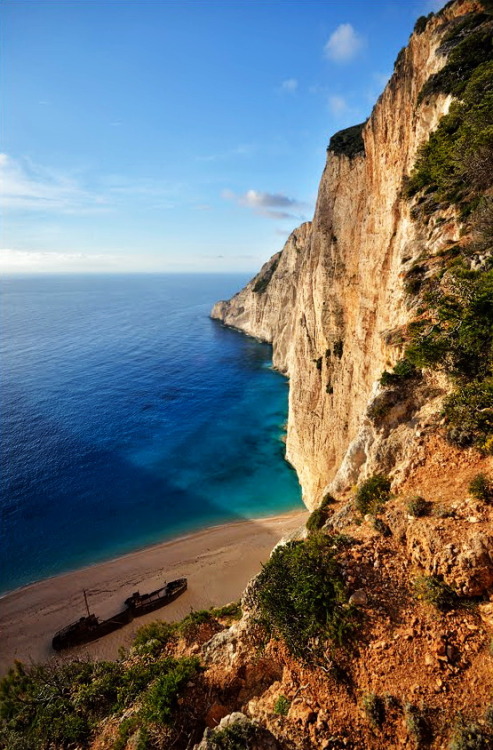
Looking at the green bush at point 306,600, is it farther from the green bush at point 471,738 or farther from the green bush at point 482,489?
the green bush at point 482,489

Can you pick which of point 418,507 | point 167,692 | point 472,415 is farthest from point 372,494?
point 167,692

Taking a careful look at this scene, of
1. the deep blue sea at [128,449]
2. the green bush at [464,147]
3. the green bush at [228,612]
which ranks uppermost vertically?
the green bush at [464,147]

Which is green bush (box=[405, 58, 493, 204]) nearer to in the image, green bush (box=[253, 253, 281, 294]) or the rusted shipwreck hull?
the rusted shipwreck hull

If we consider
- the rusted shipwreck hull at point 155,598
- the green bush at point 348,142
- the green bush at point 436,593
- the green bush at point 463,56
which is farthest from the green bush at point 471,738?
the green bush at point 348,142

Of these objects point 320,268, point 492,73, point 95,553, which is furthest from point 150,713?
point 320,268

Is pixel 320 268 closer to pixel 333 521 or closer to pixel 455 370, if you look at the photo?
pixel 455 370

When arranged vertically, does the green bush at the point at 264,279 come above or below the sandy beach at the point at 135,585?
above
